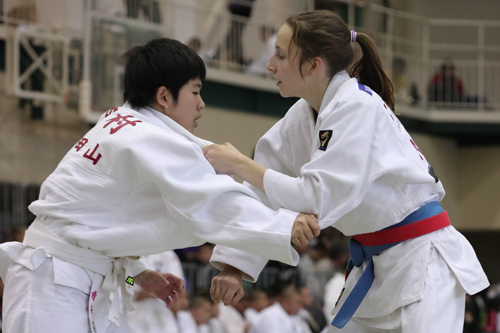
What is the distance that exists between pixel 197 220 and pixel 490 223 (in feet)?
39.6

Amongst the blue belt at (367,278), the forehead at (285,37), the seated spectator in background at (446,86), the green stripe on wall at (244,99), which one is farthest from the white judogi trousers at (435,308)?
the seated spectator in background at (446,86)

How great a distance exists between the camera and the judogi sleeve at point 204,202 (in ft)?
8.28

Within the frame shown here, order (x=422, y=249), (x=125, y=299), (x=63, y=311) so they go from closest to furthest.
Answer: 1. (x=63, y=311)
2. (x=422, y=249)
3. (x=125, y=299)

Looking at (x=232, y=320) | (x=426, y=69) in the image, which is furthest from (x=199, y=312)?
(x=426, y=69)

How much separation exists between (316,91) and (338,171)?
490mm

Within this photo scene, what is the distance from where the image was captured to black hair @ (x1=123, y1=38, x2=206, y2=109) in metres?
2.84

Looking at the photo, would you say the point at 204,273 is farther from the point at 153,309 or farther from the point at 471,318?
the point at 471,318

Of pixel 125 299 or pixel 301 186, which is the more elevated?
pixel 301 186

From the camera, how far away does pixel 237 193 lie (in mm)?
2633

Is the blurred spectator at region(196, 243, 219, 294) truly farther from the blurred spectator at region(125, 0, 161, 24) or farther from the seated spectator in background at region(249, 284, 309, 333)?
the blurred spectator at region(125, 0, 161, 24)

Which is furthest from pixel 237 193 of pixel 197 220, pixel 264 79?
pixel 264 79

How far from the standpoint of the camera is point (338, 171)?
2.63 meters

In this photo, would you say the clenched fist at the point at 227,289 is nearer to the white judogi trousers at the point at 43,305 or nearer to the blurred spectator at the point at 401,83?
the white judogi trousers at the point at 43,305

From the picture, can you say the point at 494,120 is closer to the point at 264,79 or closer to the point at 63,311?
the point at 264,79
